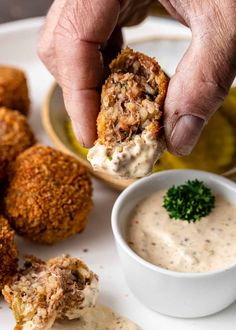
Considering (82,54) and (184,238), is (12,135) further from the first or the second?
(184,238)

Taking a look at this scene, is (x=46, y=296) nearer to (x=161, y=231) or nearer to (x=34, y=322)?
(x=34, y=322)

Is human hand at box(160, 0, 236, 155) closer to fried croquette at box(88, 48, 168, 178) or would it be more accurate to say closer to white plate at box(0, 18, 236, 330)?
fried croquette at box(88, 48, 168, 178)

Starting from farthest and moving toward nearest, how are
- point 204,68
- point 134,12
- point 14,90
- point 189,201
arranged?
point 14,90
point 134,12
point 189,201
point 204,68

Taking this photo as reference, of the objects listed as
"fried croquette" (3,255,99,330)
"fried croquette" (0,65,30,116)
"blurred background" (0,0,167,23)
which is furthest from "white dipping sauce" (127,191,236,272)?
"blurred background" (0,0,167,23)

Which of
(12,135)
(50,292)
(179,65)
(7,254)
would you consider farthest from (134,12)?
(50,292)

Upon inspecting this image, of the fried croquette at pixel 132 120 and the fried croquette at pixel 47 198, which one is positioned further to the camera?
the fried croquette at pixel 47 198

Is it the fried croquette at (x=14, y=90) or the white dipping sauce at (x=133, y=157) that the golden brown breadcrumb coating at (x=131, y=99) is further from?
the fried croquette at (x=14, y=90)

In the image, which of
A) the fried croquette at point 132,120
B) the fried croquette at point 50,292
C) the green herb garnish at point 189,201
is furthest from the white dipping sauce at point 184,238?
the fried croquette at point 132,120
